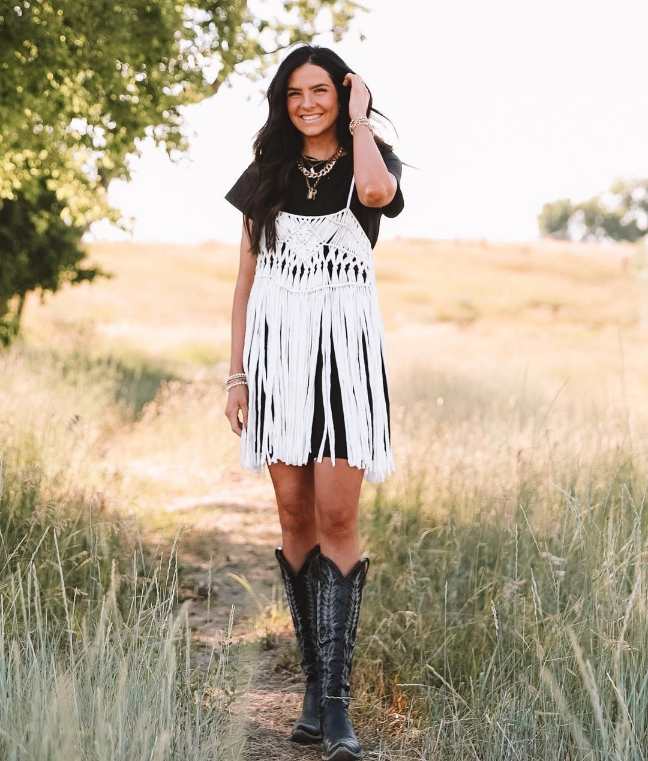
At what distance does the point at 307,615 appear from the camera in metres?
3.72

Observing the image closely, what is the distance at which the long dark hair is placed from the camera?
3.54m

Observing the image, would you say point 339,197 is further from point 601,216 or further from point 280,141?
point 601,216

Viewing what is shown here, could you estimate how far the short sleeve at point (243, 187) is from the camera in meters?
3.63

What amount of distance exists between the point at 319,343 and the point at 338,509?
57 centimetres

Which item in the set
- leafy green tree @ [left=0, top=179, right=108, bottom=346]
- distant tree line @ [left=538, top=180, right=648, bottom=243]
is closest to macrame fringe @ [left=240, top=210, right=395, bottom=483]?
leafy green tree @ [left=0, top=179, right=108, bottom=346]

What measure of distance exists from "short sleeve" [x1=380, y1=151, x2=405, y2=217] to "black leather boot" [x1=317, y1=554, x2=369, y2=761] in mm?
1227

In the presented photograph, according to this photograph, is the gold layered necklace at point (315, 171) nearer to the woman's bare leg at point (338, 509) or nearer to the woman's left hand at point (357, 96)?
the woman's left hand at point (357, 96)

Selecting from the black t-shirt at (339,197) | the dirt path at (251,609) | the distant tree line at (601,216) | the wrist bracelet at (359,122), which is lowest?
the dirt path at (251,609)

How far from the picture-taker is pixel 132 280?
141 feet

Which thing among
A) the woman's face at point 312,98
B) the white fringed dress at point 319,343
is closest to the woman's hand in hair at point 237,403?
the white fringed dress at point 319,343

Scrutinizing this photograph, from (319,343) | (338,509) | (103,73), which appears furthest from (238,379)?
(103,73)

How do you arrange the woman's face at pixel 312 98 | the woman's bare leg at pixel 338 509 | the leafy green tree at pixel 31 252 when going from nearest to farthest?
the woman's bare leg at pixel 338 509 < the woman's face at pixel 312 98 < the leafy green tree at pixel 31 252

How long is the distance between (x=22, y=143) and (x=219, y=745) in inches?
198

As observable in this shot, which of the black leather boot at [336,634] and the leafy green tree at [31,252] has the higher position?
the leafy green tree at [31,252]
